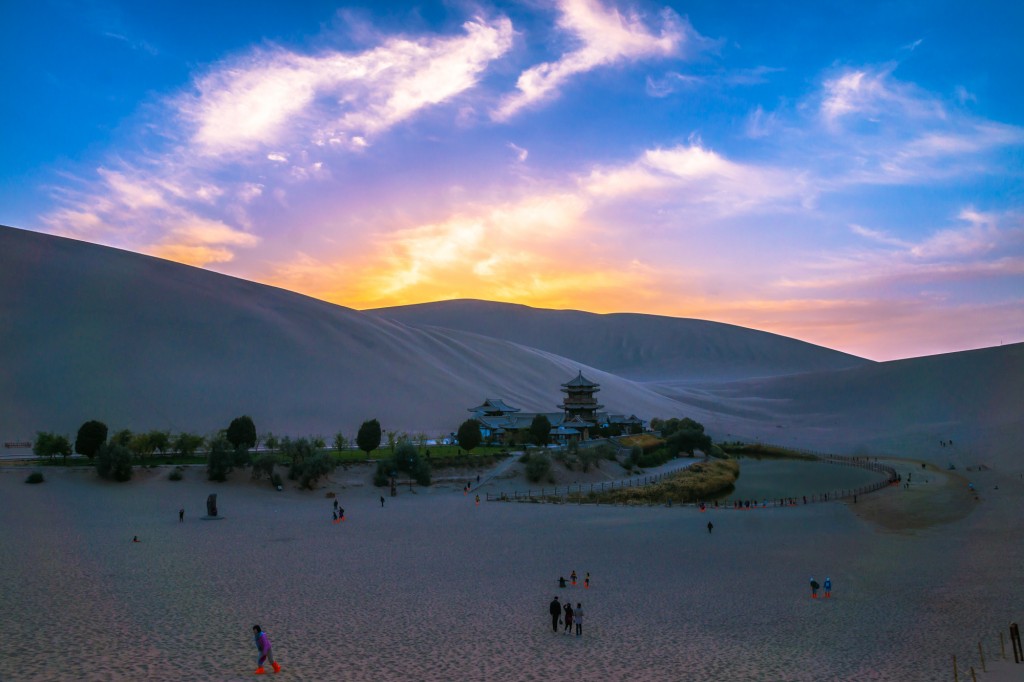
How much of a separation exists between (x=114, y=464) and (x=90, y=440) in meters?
4.85

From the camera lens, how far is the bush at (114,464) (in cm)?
3800

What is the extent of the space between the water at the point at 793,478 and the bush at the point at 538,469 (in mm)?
11698

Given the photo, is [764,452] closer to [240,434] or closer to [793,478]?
[793,478]

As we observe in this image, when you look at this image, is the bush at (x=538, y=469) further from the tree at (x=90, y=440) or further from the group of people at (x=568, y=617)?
the group of people at (x=568, y=617)

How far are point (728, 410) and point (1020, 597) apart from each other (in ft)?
326

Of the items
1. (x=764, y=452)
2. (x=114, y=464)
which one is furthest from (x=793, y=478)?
(x=114, y=464)

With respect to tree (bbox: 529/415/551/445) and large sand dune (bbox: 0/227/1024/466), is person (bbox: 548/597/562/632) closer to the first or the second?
tree (bbox: 529/415/551/445)

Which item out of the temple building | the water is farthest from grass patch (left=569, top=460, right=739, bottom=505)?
the temple building

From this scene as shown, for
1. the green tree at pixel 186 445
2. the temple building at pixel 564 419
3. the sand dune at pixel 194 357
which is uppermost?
the sand dune at pixel 194 357

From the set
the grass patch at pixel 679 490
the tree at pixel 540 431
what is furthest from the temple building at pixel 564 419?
the grass patch at pixel 679 490

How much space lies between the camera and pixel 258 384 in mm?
73562

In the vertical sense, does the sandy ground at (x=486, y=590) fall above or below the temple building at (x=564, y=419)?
below

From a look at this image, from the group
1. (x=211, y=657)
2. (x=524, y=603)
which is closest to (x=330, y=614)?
(x=211, y=657)

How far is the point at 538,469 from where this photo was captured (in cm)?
4744
